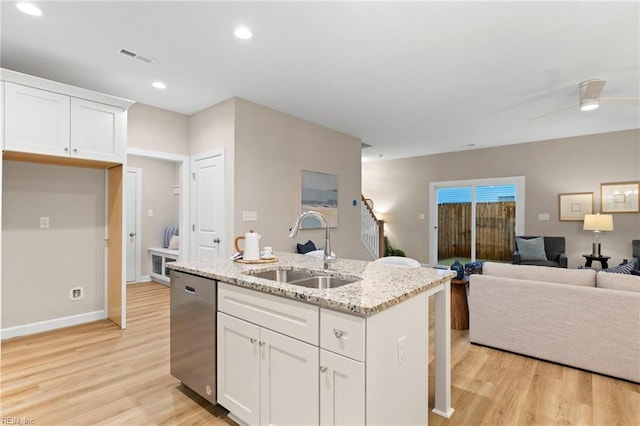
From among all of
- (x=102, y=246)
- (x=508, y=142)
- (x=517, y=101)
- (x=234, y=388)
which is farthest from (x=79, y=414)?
(x=508, y=142)

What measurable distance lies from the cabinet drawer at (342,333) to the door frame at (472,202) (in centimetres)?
662

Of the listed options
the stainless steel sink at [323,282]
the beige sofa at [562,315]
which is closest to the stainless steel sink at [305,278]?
the stainless steel sink at [323,282]

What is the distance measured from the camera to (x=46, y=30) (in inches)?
104

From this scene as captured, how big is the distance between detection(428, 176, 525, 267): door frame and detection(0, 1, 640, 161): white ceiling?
7.25ft

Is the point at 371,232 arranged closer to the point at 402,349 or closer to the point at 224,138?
the point at 224,138

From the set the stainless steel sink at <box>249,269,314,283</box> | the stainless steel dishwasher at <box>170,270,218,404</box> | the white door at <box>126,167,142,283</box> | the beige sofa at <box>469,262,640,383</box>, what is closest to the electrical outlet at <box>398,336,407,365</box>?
the stainless steel sink at <box>249,269,314,283</box>

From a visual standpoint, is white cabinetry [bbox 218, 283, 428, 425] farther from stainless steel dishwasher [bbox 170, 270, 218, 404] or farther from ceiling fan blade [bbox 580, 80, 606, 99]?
ceiling fan blade [bbox 580, 80, 606, 99]

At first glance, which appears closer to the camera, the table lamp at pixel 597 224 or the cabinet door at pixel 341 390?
the cabinet door at pixel 341 390

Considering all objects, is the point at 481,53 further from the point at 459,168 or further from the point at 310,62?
the point at 459,168

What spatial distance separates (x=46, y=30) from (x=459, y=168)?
7.28 meters

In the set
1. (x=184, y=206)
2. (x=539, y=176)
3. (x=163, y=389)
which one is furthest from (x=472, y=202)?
(x=163, y=389)

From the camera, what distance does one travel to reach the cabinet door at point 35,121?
2.85 m

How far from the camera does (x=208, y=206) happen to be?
4449 mm

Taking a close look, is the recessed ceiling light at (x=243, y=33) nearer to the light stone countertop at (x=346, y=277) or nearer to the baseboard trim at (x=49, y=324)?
the light stone countertop at (x=346, y=277)
